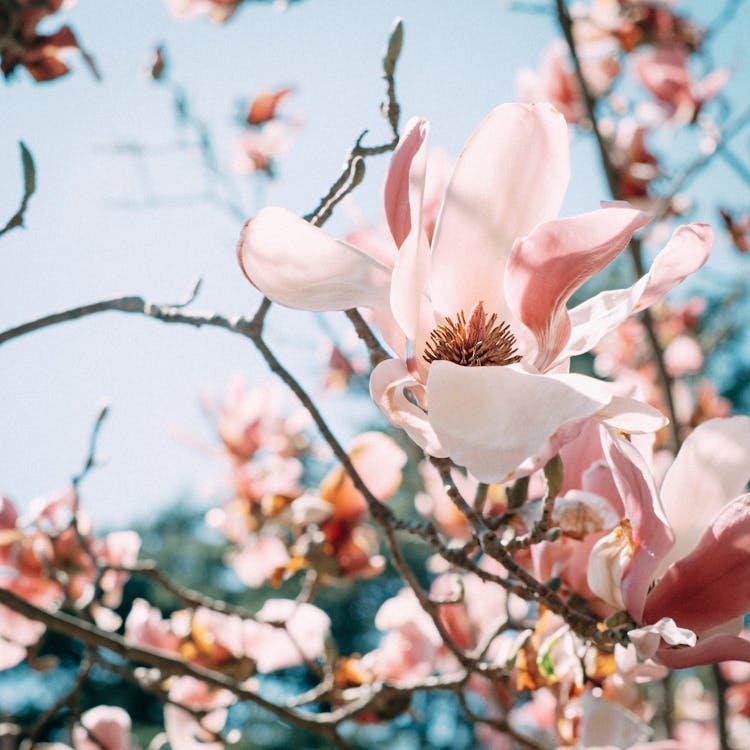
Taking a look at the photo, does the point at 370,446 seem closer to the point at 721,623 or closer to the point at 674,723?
the point at 721,623

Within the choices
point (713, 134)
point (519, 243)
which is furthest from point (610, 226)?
point (713, 134)

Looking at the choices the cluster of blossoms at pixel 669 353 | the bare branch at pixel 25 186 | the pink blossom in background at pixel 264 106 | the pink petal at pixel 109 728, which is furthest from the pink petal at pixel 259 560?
the pink blossom in background at pixel 264 106

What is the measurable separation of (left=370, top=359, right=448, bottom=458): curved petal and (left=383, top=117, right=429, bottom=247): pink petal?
0.24ft

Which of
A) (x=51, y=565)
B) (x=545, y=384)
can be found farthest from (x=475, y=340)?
(x=51, y=565)

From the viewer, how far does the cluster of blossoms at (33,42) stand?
94cm

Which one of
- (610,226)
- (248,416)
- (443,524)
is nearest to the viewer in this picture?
(610,226)

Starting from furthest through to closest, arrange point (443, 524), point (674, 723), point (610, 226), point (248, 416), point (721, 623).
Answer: point (248, 416) < point (674, 723) < point (443, 524) < point (721, 623) < point (610, 226)

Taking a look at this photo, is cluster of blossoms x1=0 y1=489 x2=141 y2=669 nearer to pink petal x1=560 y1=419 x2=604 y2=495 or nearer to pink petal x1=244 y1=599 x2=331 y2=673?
pink petal x1=244 y1=599 x2=331 y2=673

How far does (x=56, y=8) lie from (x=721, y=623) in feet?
2.95

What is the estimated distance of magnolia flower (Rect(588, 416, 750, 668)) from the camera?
0.50 m

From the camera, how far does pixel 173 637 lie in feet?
3.68

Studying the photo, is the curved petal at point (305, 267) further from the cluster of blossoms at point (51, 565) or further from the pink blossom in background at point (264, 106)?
the pink blossom in background at point (264, 106)

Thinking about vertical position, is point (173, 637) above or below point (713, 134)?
below

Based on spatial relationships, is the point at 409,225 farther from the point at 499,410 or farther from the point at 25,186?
the point at 25,186
